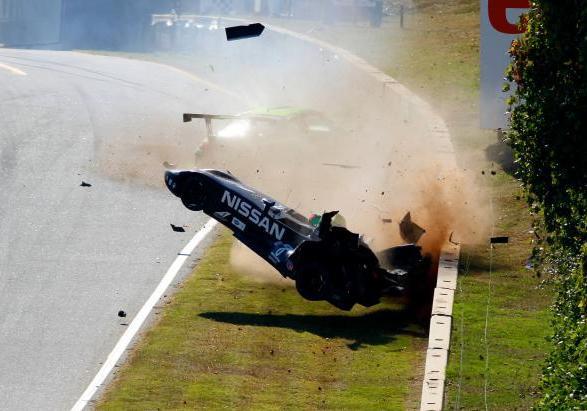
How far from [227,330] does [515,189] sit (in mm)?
7370

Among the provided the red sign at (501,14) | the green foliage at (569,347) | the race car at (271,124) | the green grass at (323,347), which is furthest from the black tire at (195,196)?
the red sign at (501,14)

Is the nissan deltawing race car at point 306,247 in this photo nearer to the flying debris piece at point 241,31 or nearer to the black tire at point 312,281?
the black tire at point 312,281

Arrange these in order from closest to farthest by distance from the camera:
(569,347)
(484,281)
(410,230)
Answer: (569,347) → (484,281) → (410,230)

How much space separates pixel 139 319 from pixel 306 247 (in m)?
2.12

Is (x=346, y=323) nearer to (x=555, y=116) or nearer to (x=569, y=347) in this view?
(x=569, y=347)

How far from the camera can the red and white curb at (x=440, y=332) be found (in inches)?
445

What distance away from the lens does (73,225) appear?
753 inches

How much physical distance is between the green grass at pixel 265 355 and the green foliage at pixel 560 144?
2.74 metres

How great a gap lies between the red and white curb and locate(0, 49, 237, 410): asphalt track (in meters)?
3.45

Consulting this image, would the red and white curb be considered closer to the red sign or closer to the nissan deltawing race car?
the nissan deltawing race car

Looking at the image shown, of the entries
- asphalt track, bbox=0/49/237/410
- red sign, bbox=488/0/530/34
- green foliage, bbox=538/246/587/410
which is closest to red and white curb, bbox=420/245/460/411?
green foliage, bbox=538/246/587/410

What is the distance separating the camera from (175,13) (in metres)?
44.8

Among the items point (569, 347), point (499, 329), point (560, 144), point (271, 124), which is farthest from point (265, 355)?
point (271, 124)

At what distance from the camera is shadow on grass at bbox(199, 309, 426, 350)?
1435 cm
